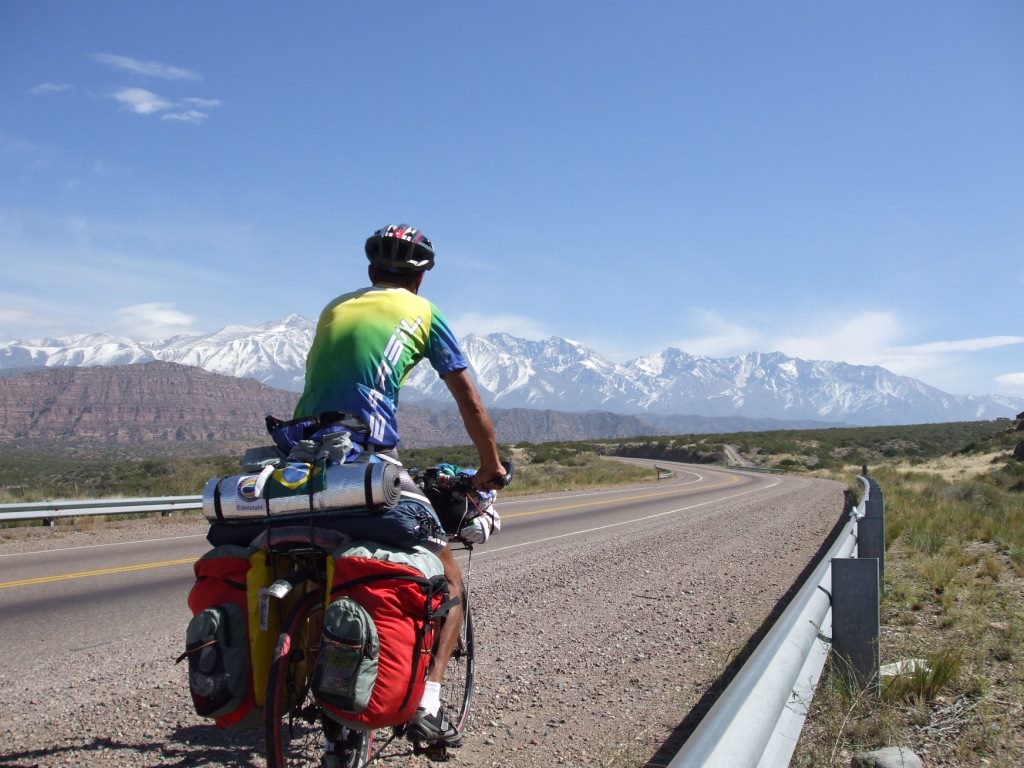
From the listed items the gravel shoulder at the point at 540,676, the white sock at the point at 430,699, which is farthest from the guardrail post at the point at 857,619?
the white sock at the point at 430,699

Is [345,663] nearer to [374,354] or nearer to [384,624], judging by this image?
[384,624]

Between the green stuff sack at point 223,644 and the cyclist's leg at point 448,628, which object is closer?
the green stuff sack at point 223,644

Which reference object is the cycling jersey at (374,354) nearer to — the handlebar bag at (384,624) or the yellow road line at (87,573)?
the handlebar bag at (384,624)

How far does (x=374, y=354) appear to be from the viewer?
320 centimetres

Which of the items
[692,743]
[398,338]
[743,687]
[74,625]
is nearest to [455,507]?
[398,338]

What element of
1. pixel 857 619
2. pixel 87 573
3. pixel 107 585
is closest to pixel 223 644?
pixel 857 619

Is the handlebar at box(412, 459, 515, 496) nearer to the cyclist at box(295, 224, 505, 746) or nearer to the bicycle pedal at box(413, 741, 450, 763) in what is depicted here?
the cyclist at box(295, 224, 505, 746)

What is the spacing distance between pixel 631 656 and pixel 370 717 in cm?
380

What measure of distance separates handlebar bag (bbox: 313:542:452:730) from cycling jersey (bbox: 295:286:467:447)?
568 mm

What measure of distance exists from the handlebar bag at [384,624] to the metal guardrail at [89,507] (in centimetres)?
1380

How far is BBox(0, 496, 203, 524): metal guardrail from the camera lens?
14.3 m

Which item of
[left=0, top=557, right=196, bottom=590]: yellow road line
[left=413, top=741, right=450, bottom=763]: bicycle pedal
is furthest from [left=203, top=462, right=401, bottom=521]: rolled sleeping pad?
[left=0, top=557, right=196, bottom=590]: yellow road line

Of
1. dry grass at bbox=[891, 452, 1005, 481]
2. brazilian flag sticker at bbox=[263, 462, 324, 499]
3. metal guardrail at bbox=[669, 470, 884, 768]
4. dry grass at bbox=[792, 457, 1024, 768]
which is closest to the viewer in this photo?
metal guardrail at bbox=[669, 470, 884, 768]

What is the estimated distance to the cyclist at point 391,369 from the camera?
3.19 meters
